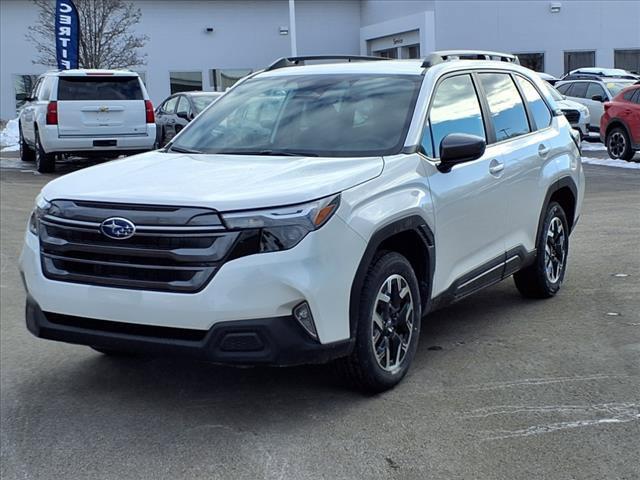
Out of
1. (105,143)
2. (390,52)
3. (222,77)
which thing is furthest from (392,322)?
(222,77)

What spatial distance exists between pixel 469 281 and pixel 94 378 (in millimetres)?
2387

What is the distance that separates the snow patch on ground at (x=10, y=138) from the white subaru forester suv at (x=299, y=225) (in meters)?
21.1

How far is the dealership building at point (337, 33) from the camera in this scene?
109 feet

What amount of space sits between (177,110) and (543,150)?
565 inches

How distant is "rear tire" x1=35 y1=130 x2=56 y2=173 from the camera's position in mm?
16797

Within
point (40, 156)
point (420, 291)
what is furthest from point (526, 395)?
point (40, 156)

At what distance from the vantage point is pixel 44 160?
17.0 meters

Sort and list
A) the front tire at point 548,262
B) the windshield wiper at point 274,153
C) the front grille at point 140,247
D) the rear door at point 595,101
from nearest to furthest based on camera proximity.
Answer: the front grille at point 140,247
the windshield wiper at point 274,153
the front tire at point 548,262
the rear door at point 595,101

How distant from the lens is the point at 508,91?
644 cm

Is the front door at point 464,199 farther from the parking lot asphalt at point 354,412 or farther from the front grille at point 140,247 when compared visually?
the front grille at point 140,247

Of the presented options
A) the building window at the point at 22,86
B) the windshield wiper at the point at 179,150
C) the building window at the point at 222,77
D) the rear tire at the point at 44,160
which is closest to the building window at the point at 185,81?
the building window at the point at 222,77

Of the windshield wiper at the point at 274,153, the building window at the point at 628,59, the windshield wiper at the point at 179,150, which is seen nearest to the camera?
the windshield wiper at the point at 274,153

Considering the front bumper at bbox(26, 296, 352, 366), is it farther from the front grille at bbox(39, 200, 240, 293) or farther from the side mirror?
the side mirror

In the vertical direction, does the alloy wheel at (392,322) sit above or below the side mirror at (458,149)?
below
